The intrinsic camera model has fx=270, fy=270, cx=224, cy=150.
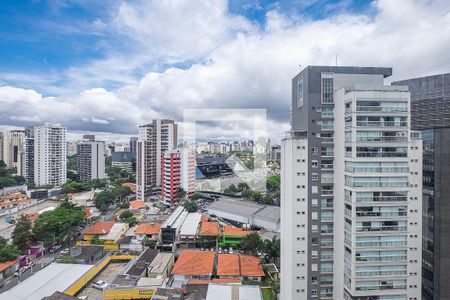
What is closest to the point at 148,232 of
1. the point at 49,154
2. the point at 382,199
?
the point at 382,199

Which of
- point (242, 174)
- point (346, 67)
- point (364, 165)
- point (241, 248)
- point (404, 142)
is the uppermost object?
point (346, 67)

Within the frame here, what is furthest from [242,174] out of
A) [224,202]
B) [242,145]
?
[242,145]

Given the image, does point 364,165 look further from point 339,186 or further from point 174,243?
point 174,243

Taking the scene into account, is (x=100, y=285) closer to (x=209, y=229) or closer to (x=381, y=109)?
(x=209, y=229)

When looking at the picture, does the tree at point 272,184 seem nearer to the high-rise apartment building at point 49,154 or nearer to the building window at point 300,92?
the building window at point 300,92

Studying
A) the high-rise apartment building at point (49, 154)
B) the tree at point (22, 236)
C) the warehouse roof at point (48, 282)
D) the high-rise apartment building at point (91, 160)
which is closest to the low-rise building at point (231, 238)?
the warehouse roof at point (48, 282)

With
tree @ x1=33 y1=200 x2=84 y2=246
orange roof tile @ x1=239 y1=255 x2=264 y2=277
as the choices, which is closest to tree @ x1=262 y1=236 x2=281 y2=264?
orange roof tile @ x1=239 y1=255 x2=264 y2=277
